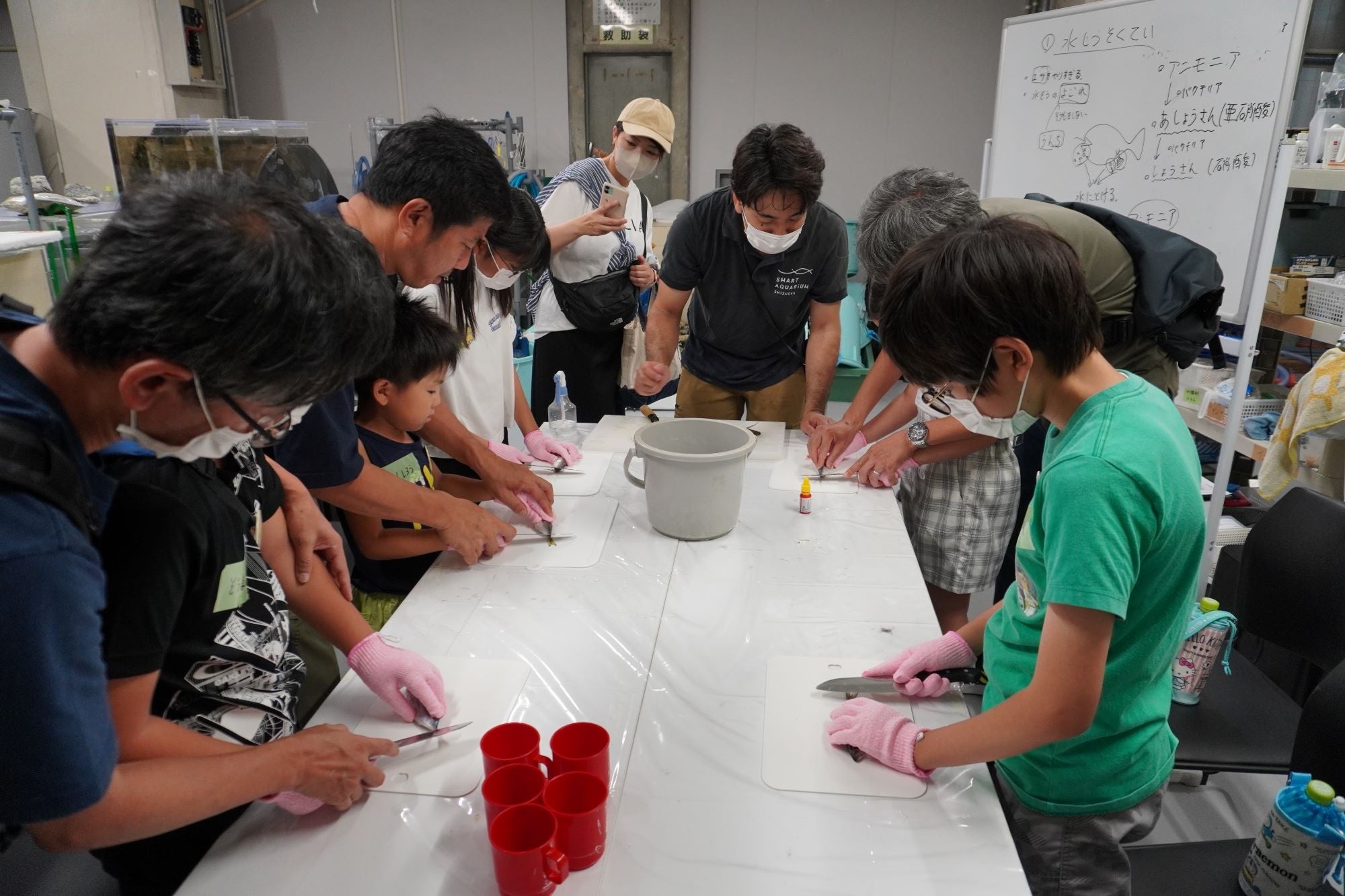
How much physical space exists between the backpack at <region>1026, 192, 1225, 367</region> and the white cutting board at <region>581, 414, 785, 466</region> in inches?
31.0

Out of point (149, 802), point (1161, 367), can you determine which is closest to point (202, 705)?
point (149, 802)

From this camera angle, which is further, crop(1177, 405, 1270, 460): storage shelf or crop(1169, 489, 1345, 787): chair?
crop(1177, 405, 1270, 460): storage shelf

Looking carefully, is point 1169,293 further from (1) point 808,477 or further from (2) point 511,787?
(2) point 511,787

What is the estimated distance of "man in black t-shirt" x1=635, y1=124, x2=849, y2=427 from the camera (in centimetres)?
213

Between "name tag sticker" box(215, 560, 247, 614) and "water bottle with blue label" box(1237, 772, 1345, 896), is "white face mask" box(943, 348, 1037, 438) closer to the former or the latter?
"water bottle with blue label" box(1237, 772, 1345, 896)

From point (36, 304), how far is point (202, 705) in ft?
8.89

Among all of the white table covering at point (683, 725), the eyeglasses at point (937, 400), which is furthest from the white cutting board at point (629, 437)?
the eyeglasses at point (937, 400)

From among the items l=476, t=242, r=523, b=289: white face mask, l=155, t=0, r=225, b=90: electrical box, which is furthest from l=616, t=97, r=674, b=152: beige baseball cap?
l=155, t=0, r=225, b=90: electrical box

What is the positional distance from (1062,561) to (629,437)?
4.68 feet

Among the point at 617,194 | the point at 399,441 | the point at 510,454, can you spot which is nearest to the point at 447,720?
the point at 399,441

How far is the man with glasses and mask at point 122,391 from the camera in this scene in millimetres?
585

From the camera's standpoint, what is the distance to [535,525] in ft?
5.28

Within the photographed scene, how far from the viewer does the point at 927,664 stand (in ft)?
3.68

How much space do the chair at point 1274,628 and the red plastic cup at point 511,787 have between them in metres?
1.13
